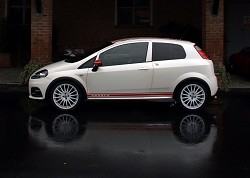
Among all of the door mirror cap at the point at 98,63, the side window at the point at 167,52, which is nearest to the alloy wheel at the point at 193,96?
the side window at the point at 167,52

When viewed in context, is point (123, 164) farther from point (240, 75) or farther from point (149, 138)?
point (240, 75)

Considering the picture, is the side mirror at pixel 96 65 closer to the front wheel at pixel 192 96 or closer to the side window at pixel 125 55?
the side window at pixel 125 55

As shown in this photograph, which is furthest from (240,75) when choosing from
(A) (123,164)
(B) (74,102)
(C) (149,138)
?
(A) (123,164)

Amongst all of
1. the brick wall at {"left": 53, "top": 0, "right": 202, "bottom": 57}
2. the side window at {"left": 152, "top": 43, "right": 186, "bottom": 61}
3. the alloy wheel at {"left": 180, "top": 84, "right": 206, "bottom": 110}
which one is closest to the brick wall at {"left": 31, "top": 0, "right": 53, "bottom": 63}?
the side window at {"left": 152, "top": 43, "right": 186, "bottom": 61}

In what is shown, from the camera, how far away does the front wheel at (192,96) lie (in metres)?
9.91

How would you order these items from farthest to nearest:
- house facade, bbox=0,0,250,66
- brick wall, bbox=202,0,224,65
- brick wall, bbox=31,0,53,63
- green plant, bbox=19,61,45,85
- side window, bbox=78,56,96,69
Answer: house facade, bbox=0,0,250,66
brick wall, bbox=31,0,53,63
brick wall, bbox=202,0,224,65
green plant, bbox=19,61,45,85
side window, bbox=78,56,96,69

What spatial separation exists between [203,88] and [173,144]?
3.10 metres

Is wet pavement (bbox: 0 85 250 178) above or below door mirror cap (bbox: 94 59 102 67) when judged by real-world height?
below

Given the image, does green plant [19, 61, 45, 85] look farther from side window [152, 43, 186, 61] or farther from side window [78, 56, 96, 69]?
side window [152, 43, 186, 61]

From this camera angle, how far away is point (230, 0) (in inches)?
746

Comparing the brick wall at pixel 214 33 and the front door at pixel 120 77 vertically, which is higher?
the brick wall at pixel 214 33

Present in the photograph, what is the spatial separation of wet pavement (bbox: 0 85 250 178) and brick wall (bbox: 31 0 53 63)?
2986 mm

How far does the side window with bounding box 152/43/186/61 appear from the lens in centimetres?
1002

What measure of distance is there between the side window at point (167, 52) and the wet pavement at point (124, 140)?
3.68ft
